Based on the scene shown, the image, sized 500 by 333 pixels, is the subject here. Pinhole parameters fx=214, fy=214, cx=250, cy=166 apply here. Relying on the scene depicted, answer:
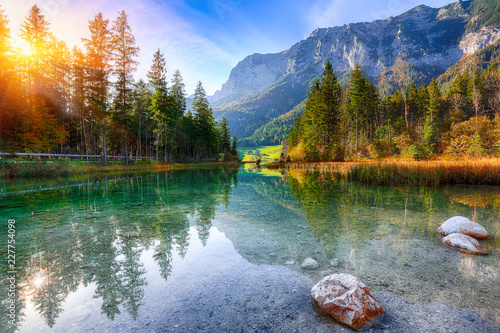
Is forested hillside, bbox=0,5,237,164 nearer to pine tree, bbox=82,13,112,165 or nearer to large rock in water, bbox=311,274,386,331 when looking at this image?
pine tree, bbox=82,13,112,165

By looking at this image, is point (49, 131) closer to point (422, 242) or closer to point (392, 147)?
point (422, 242)

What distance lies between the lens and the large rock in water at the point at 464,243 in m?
3.73

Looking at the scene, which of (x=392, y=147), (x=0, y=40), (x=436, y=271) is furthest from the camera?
(x=392, y=147)

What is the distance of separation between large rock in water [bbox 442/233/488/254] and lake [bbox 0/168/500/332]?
180 millimetres

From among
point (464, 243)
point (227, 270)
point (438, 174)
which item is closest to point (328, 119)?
point (438, 174)

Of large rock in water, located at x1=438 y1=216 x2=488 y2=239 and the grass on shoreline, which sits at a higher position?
the grass on shoreline

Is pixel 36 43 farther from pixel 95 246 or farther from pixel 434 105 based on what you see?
pixel 434 105

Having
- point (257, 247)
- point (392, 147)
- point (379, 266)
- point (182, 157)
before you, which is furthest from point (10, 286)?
point (392, 147)

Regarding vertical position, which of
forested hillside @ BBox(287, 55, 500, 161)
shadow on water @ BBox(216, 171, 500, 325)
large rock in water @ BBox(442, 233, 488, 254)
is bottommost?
shadow on water @ BBox(216, 171, 500, 325)

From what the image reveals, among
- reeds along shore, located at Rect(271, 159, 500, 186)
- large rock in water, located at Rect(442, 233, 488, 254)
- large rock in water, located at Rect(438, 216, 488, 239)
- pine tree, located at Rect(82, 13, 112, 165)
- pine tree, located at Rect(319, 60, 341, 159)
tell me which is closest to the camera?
large rock in water, located at Rect(442, 233, 488, 254)

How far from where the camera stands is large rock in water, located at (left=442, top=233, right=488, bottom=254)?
373cm

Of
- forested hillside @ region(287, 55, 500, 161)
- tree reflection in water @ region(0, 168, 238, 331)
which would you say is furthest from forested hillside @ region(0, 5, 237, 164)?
forested hillside @ region(287, 55, 500, 161)

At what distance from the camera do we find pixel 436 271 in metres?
3.11

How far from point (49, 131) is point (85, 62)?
27.0 ft
